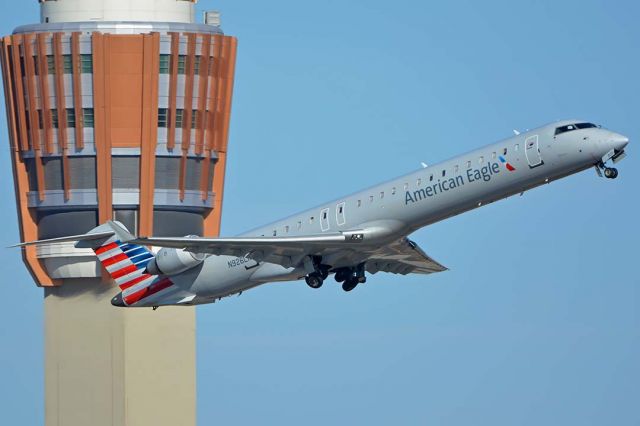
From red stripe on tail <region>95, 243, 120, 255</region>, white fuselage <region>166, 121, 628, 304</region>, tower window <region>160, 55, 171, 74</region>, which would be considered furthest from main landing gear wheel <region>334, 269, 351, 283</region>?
tower window <region>160, 55, 171, 74</region>

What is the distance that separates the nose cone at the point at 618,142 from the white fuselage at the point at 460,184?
31 mm

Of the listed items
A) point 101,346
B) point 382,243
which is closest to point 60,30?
point 101,346

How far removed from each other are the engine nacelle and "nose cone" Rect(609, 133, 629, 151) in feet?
57.2

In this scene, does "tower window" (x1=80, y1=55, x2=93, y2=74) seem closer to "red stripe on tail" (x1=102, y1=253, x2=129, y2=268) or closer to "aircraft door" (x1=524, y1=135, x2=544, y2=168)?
"red stripe on tail" (x1=102, y1=253, x2=129, y2=268)

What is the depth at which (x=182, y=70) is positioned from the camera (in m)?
91.3

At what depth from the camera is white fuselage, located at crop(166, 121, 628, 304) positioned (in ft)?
199

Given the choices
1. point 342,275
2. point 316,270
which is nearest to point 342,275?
point 342,275

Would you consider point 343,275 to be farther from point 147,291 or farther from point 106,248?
point 106,248

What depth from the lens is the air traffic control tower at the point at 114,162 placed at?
298 ft

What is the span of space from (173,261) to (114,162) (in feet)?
72.0

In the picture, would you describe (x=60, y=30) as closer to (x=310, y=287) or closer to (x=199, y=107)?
(x=199, y=107)

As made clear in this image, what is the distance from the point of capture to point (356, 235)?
63.7m

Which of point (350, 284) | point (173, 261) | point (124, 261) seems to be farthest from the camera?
point (124, 261)

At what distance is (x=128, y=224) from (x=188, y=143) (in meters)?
4.93
